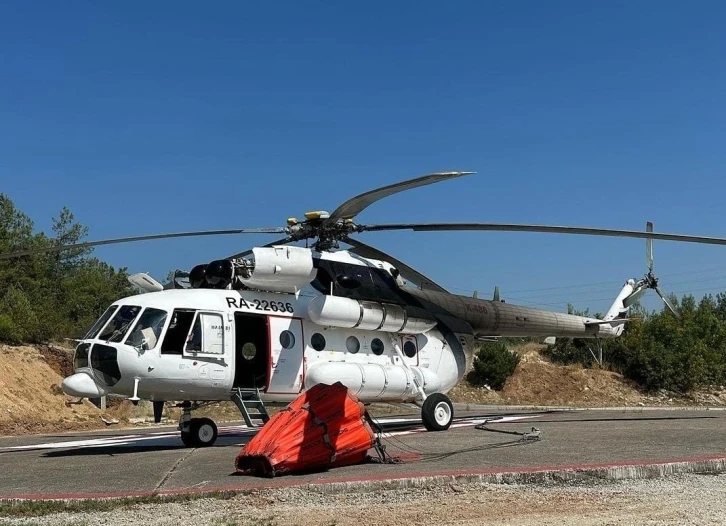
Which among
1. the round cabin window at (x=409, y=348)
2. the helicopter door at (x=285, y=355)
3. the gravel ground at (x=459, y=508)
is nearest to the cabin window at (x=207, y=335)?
the helicopter door at (x=285, y=355)

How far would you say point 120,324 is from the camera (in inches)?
500

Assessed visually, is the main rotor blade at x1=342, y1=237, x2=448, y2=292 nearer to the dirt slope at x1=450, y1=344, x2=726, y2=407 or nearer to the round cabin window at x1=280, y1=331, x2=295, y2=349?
the round cabin window at x1=280, y1=331, x2=295, y2=349

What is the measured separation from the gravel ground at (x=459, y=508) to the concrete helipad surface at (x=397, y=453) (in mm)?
437

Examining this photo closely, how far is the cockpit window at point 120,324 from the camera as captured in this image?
1253cm

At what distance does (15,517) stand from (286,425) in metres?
3.29

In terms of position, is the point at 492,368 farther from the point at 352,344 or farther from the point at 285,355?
the point at 285,355

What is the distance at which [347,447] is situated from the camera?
9719mm

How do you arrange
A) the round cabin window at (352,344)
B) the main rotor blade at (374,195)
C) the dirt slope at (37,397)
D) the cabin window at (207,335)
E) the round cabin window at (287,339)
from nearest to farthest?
the main rotor blade at (374,195) → the cabin window at (207,335) → the round cabin window at (287,339) → the round cabin window at (352,344) → the dirt slope at (37,397)

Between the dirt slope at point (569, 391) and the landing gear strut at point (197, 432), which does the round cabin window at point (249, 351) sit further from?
the dirt slope at point (569, 391)

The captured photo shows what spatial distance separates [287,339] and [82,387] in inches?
146

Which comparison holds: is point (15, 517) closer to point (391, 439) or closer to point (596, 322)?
point (391, 439)

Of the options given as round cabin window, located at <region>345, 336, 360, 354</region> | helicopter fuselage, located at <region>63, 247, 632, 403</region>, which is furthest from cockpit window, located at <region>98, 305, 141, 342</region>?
round cabin window, located at <region>345, 336, 360, 354</region>

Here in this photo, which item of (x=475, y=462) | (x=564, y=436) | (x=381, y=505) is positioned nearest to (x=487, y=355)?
(x=564, y=436)

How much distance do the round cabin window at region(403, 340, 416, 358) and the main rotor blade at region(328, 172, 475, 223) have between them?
3.50 metres
